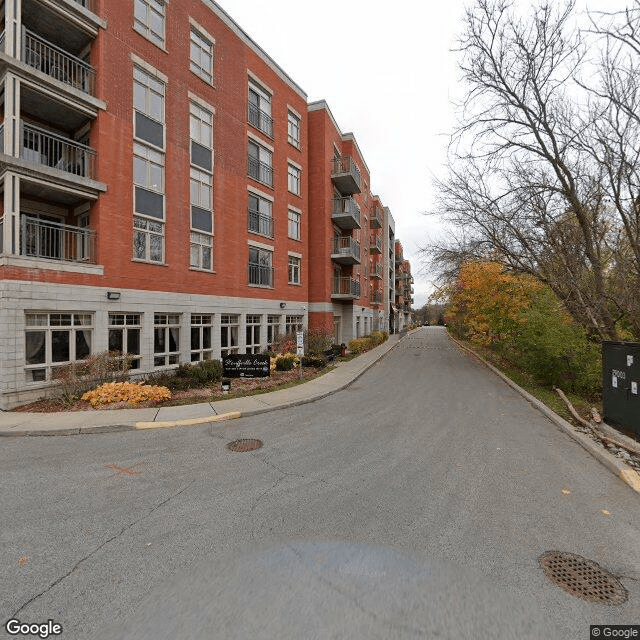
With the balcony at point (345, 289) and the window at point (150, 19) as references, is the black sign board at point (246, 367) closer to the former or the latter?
the window at point (150, 19)

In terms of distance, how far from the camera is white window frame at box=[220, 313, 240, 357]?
16688mm

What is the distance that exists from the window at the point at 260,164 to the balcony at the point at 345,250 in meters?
8.03

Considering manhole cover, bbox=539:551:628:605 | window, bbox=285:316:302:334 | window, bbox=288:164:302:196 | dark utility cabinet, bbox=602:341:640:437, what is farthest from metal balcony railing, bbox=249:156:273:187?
manhole cover, bbox=539:551:628:605

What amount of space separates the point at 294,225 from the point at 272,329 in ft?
24.8

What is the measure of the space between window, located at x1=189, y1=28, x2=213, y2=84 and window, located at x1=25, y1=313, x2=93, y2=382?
1273 cm

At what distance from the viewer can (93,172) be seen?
11.9 meters

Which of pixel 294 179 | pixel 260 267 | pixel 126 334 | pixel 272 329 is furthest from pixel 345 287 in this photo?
pixel 126 334

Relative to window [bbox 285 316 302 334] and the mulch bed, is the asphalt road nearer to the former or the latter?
the mulch bed

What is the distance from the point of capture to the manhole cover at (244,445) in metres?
6.46

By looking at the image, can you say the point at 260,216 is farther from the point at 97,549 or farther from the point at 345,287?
the point at 97,549

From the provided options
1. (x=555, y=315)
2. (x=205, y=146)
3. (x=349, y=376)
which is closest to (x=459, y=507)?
(x=349, y=376)

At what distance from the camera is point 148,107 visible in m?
13.6

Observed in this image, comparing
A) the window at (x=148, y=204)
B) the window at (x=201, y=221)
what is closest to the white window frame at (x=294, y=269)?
the window at (x=201, y=221)

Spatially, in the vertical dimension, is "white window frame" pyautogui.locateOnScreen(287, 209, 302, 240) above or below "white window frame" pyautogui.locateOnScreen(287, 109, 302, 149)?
below
